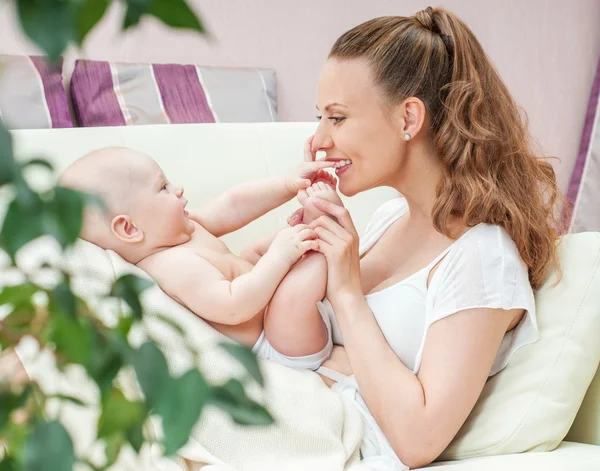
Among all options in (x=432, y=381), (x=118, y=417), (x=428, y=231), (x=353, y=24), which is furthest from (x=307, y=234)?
(x=353, y=24)

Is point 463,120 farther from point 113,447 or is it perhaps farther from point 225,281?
point 113,447

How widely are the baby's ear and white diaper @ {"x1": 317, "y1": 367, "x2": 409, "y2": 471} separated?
51 cm

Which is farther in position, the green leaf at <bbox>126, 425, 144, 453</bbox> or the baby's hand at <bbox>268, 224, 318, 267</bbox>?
the baby's hand at <bbox>268, 224, 318, 267</bbox>

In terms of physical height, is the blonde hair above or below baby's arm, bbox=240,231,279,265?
above

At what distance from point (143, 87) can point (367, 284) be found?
123 cm

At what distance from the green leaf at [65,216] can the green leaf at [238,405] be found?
81mm

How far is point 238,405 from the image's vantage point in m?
0.31

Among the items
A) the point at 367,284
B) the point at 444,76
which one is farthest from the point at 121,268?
Answer: the point at 444,76

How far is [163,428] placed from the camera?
0.93ft

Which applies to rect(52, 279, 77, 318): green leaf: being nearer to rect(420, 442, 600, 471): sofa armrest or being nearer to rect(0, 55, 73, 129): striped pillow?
rect(420, 442, 600, 471): sofa armrest

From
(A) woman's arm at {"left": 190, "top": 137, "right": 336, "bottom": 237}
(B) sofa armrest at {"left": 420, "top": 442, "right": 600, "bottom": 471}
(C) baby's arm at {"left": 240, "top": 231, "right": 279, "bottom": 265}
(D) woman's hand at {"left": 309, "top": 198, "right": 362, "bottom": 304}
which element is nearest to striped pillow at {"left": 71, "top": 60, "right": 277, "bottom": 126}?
(A) woman's arm at {"left": 190, "top": 137, "right": 336, "bottom": 237}

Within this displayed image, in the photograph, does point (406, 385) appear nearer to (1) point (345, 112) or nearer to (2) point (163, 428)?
(1) point (345, 112)

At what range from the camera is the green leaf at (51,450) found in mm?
273

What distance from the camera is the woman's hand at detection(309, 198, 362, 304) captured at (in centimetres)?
155
